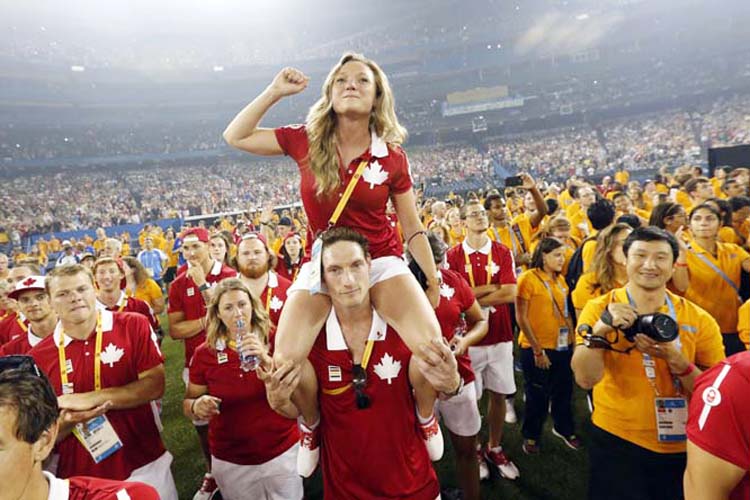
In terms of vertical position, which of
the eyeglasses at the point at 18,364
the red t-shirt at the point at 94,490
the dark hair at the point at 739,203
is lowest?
the red t-shirt at the point at 94,490

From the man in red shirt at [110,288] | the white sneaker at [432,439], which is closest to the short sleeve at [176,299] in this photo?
the man in red shirt at [110,288]

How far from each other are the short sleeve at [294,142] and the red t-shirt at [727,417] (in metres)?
2.01

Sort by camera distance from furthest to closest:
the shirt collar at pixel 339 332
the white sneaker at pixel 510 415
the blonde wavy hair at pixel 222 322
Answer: the white sneaker at pixel 510 415 → the blonde wavy hair at pixel 222 322 → the shirt collar at pixel 339 332

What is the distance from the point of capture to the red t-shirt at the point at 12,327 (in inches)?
156

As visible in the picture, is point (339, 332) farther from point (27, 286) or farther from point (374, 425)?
point (27, 286)

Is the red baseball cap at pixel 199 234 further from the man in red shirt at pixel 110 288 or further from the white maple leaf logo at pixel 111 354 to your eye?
the white maple leaf logo at pixel 111 354

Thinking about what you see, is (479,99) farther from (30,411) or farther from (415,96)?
(30,411)

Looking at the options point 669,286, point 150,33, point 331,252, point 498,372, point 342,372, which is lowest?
point 498,372

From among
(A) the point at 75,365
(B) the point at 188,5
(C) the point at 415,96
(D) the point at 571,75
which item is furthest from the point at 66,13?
(A) the point at 75,365

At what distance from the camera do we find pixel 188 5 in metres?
42.3

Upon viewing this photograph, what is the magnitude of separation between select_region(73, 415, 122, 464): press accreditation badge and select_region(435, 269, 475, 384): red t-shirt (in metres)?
2.20

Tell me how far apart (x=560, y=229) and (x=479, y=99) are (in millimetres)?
36154

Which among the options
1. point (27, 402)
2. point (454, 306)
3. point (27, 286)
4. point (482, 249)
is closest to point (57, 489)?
point (27, 402)

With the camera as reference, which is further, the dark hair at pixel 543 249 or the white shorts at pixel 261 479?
the dark hair at pixel 543 249
